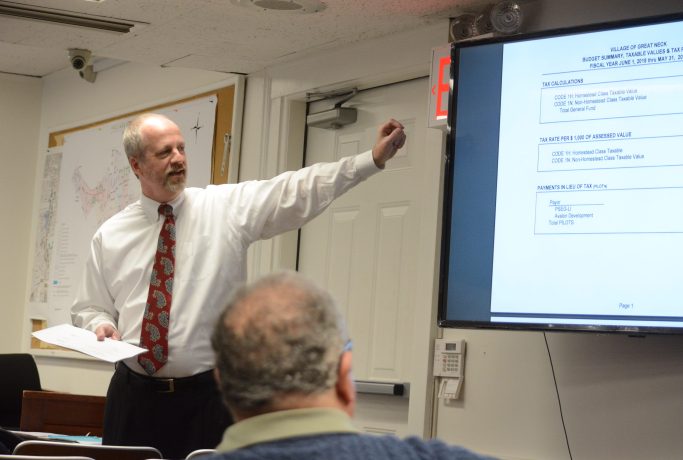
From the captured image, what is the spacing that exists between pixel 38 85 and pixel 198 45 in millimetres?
3046

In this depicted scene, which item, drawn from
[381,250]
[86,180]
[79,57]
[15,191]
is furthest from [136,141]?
[15,191]

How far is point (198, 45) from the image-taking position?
16.5 feet

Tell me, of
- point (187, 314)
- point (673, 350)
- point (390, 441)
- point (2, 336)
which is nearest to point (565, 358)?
point (673, 350)

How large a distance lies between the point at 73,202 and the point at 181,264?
392cm

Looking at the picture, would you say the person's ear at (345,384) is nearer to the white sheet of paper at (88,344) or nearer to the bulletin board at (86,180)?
the white sheet of paper at (88,344)

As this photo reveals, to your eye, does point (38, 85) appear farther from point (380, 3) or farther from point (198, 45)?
point (380, 3)

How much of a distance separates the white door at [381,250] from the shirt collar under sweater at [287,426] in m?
3.22

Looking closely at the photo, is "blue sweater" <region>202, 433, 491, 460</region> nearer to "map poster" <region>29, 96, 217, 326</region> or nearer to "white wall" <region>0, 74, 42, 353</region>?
"map poster" <region>29, 96, 217, 326</region>

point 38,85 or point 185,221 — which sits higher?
point 38,85

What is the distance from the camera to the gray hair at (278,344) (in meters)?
1.11

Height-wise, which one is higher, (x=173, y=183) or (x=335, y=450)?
(x=173, y=183)

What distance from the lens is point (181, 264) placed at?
3316mm

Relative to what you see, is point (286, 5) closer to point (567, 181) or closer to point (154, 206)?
point (154, 206)

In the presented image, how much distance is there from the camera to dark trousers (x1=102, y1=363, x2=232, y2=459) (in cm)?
315
